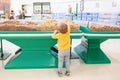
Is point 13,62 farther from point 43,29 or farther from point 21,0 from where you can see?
point 21,0

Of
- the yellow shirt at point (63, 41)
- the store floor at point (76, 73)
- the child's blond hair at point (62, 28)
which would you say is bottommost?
the store floor at point (76, 73)

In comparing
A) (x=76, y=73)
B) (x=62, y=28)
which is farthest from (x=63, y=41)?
(x=76, y=73)

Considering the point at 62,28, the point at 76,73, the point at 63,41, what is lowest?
the point at 76,73

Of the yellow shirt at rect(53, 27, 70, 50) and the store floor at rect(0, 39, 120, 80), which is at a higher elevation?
the yellow shirt at rect(53, 27, 70, 50)

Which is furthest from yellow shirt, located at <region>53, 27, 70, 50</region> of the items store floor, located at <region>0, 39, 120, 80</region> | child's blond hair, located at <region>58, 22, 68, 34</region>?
store floor, located at <region>0, 39, 120, 80</region>

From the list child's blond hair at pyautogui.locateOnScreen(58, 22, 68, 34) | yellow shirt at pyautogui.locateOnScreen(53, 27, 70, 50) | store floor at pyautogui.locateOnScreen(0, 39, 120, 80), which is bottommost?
store floor at pyautogui.locateOnScreen(0, 39, 120, 80)

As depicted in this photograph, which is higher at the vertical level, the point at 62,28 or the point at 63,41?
the point at 62,28

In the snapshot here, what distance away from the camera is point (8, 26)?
175 inches

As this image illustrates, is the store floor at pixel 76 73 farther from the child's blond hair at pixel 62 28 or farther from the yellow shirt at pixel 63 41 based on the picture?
the child's blond hair at pixel 62 28

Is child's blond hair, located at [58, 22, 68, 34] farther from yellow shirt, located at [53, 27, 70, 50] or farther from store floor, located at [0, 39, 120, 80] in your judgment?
store floor, located at [0, 39, 120, 80]

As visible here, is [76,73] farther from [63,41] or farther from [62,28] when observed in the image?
[62,28]

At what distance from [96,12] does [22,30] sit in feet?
19.5

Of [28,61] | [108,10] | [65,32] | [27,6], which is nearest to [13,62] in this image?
[28,61]

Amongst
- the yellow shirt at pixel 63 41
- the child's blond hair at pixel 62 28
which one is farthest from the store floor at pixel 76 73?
the child's blond hair at pixel 62 28
